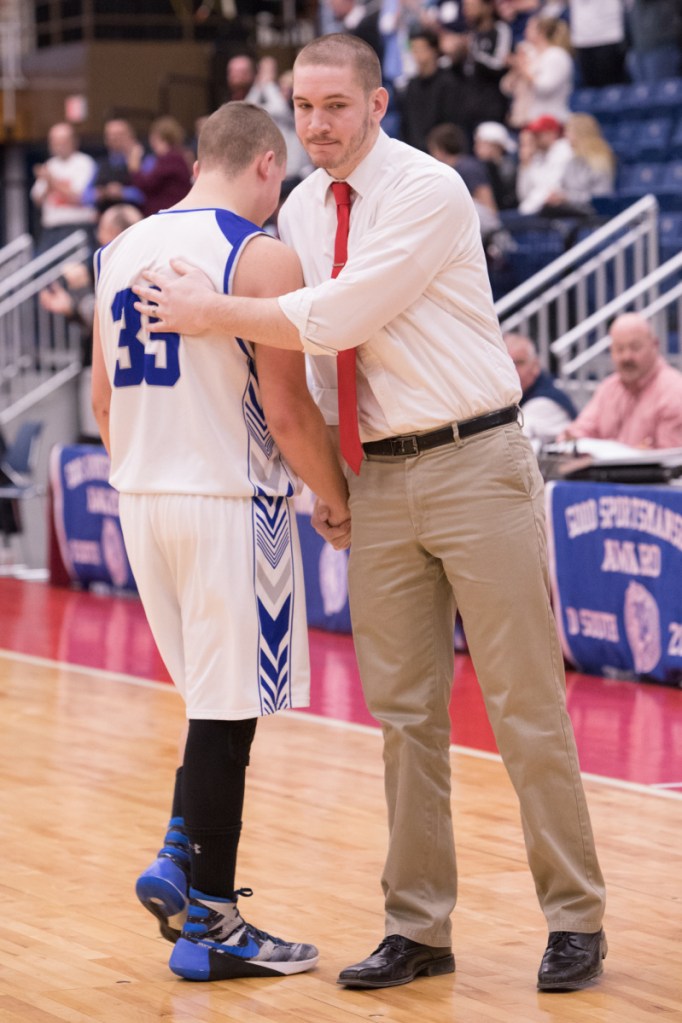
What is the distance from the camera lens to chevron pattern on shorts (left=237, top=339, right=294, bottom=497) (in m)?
3.71

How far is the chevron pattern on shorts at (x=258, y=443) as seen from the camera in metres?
3.71

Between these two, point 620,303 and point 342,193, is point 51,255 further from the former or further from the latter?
point 342,193

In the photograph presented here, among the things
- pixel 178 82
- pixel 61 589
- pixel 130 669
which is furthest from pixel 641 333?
pixel 178 82

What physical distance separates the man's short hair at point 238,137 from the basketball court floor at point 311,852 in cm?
176

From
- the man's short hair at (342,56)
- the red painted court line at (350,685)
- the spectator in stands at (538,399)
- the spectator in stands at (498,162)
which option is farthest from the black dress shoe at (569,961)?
the spectator in stands at (498,162)

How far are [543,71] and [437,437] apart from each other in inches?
388

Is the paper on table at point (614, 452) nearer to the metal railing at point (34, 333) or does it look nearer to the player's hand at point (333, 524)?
the player's hand at point (333, 524)

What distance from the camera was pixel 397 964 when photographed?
3771mm

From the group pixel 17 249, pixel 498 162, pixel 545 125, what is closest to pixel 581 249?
pixel 545 125

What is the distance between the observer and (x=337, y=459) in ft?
12.8

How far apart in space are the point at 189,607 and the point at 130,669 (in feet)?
15.8

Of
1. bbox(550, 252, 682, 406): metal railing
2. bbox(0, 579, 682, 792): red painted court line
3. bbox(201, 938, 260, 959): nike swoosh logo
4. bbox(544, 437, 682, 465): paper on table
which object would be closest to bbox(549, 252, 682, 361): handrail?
bbox(550, 252, 682, 406): metal railing

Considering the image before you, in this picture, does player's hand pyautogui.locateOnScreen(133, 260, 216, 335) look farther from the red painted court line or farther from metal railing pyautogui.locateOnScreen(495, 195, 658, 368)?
metal railing pyautogui.locateOnScreen(495, 195, 658, 368)

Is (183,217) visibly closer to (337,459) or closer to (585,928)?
(337,459)
